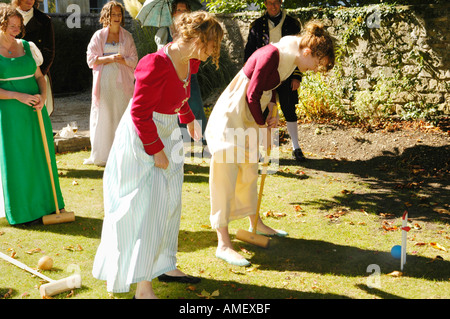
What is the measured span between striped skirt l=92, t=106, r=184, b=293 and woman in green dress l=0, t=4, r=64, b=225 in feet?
6.95

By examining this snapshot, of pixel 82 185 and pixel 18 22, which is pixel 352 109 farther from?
pixel 18 22

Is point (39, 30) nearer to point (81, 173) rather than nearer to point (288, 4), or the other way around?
point (81, 173)

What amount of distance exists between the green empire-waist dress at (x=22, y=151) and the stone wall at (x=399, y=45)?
6.69 m

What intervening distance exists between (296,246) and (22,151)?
9.72 feet

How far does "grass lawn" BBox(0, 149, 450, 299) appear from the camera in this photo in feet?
13.2

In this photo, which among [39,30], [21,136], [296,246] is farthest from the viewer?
[39,30]

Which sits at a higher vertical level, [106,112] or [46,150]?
[106,112]

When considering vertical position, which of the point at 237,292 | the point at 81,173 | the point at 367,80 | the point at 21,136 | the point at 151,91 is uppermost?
the point at 151,91

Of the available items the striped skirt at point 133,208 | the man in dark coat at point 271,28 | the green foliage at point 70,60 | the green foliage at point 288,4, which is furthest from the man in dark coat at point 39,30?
the green foliage at point 70,60

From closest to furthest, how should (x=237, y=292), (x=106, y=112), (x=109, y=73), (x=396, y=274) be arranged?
(x=237, y=292) → (x=396, y=274) → (x=109, y=73) → (x=106, y=112)

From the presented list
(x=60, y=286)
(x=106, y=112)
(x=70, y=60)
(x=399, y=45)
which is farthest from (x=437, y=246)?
(x=70, y=60)

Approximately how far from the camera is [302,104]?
9945 mm

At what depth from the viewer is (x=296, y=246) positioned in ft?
16.1

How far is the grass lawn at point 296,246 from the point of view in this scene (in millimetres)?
4016
